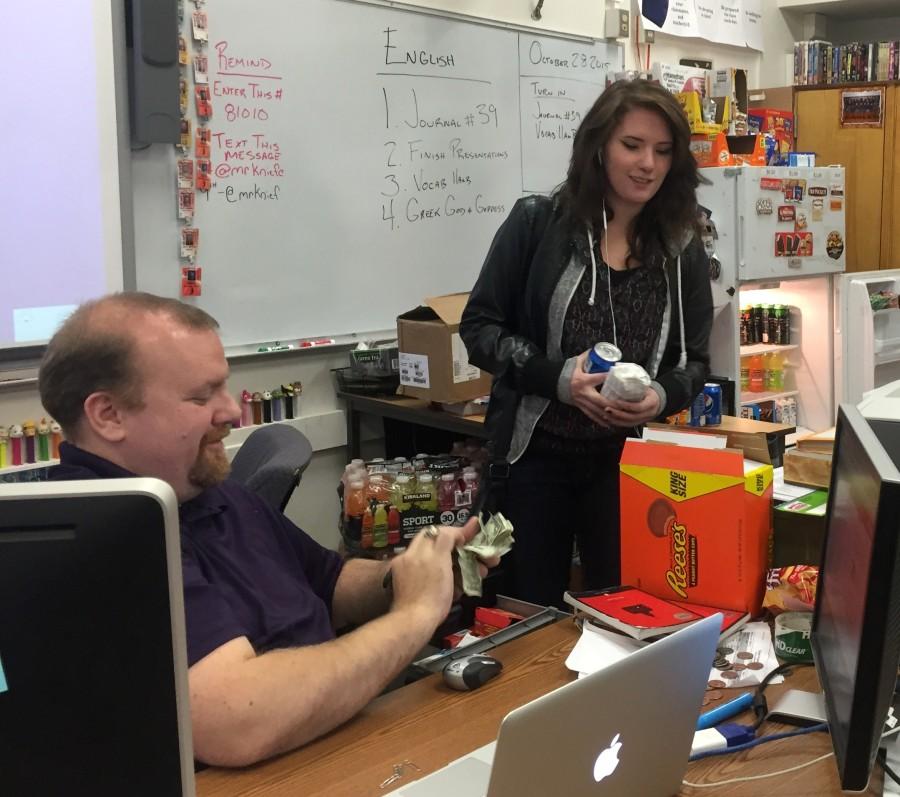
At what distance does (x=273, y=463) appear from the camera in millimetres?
2061

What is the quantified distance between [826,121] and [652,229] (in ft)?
11.4

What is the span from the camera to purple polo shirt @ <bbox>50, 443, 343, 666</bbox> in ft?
4.20

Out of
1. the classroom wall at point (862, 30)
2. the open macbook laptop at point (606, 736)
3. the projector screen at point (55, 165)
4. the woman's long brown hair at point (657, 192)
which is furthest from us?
the classroom wall at point (862, 30)

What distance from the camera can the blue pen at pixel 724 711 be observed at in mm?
1318

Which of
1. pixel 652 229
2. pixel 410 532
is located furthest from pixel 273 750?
pixel 410 532

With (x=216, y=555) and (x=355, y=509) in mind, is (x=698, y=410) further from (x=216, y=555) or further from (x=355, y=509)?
(x=216, y=555)

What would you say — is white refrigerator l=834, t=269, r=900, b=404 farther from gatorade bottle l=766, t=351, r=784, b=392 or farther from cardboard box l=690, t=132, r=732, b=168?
cardboard box l=690, t=132, r=732, b=168

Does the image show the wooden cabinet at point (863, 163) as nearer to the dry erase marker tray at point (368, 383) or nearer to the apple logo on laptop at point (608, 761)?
the dry erase marker tray at point (368, 383)

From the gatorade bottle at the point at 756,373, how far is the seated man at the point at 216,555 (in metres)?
3.44

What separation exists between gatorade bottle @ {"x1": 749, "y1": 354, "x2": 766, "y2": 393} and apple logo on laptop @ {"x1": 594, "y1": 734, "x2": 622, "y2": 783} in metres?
3.91

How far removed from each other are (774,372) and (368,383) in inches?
87.5

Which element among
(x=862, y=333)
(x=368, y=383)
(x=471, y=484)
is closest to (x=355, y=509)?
(x=471, y=484)

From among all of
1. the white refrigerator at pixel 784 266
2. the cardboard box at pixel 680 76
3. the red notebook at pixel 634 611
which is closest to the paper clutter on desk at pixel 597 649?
the red notebook at pixel 634 611

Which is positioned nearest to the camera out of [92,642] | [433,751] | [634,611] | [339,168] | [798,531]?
[92,642]
